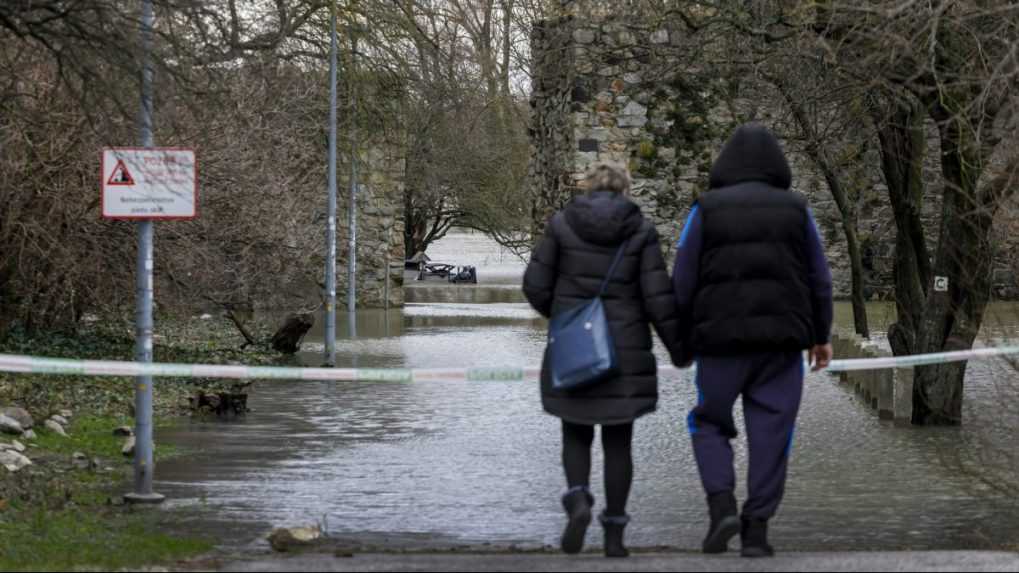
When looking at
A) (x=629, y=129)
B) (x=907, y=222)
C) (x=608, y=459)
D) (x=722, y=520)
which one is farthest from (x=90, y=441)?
(x=629, y=129)

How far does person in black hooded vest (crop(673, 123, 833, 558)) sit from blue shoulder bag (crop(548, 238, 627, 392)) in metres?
0.39

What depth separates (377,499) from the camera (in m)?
11.5

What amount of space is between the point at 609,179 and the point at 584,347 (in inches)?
31.5

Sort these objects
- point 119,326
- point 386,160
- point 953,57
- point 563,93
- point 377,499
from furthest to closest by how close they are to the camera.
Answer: point 386,160
point 563,93
point 119,326
point 953,57
point 377,499

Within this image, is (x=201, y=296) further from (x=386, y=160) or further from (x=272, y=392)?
(x=386, y=160)

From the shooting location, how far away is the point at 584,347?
Result: 25.6 feet

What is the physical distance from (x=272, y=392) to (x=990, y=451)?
8.23 m

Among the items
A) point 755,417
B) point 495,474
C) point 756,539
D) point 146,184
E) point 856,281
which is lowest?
point 495,474

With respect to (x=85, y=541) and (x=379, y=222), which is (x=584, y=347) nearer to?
(x=85, y=541)

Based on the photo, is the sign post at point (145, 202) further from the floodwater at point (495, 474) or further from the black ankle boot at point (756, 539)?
the black ankle boot at point (756, 539)

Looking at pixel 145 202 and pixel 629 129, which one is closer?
pixel 145 202

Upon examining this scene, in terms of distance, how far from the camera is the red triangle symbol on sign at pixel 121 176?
11.2 meters

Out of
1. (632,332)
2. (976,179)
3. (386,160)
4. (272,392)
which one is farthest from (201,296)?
(386,160)

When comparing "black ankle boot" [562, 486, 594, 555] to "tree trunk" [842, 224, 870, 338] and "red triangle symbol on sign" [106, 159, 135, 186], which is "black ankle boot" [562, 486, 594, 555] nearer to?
"red triangle symbol on sign" [106, 159, 135, 186]
